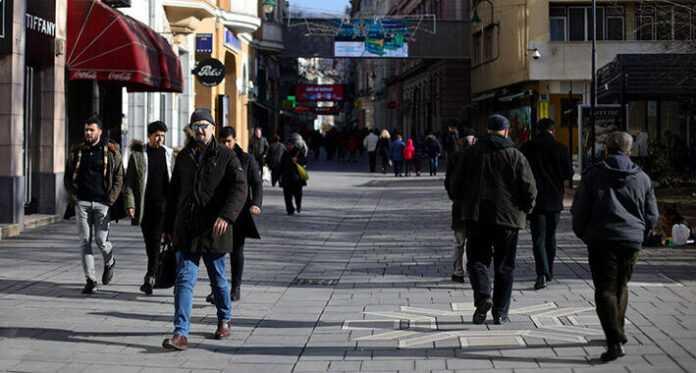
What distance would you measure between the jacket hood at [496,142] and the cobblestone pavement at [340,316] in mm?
1488

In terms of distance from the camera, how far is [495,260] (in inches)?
363

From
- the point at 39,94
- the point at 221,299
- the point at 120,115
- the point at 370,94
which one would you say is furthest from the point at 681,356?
the point at 370,94

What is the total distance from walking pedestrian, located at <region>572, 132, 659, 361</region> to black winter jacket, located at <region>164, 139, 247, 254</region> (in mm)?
2537

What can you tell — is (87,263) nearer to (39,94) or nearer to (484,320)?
(484,320)

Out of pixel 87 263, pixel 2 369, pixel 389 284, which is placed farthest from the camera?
pixel 389 284

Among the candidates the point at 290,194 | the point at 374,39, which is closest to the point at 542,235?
the point at 290,194

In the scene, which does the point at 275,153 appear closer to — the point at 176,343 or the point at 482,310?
the point at 482,310

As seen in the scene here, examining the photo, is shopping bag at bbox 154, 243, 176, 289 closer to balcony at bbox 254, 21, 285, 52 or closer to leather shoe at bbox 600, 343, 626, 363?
leather shoe at bbox 600, 343, 626, 363

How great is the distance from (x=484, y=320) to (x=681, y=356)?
1995mm

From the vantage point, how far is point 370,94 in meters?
104

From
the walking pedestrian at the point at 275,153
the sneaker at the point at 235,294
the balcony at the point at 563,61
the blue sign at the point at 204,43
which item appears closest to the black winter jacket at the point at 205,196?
the sneaker at the point at 235,294

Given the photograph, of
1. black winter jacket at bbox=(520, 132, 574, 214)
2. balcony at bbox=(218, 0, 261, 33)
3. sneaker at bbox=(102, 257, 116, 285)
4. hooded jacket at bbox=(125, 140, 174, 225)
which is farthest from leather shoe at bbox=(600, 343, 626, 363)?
balcony at bbox=(218, 0, 261, 33)

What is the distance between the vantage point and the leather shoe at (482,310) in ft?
29.9

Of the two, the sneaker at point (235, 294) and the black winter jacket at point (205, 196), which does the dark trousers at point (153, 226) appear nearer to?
the sneaker at point (235, 294)
